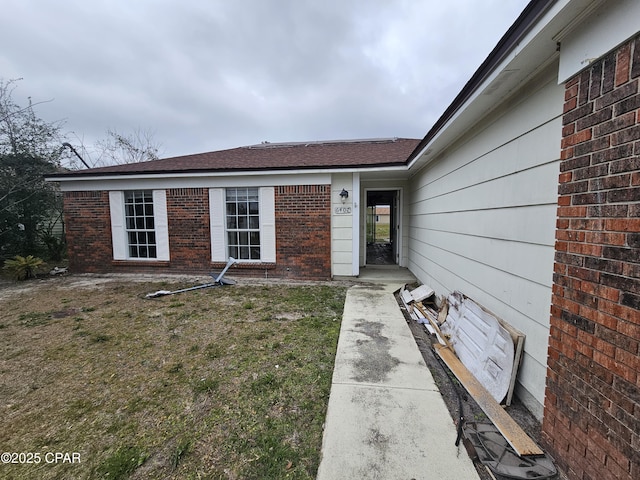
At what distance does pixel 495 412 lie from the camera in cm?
194

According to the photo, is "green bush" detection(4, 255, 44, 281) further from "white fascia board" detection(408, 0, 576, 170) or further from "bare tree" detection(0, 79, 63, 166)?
"white fascia board" detection(408, 0, 576, 170)

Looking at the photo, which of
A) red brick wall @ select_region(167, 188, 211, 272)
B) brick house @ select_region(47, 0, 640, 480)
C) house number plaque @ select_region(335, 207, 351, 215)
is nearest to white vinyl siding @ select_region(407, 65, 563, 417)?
brick house @ select_region(47, 0, 640, 480)

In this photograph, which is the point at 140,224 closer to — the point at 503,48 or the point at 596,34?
the point at 503,48

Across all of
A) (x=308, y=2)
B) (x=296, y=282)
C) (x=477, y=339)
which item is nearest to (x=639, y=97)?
(x=477, y=339)

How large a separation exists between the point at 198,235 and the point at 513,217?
21.9 ft

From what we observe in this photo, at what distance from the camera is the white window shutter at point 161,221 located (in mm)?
6750

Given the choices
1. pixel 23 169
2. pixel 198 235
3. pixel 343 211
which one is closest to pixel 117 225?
pixel 198 235

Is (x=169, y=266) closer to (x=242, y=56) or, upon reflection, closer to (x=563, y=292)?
(x=242, y=56)

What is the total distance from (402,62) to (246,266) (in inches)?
342

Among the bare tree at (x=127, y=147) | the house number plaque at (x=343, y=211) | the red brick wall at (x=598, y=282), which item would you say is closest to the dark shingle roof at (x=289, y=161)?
the house number plaque at (x=343, y=211)

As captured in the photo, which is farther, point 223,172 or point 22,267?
point 22,267

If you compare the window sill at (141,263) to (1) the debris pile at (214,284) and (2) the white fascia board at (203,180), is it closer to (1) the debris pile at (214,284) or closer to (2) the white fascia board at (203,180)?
(1) the debris pile at (214,284)

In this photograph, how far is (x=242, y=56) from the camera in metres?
8.39

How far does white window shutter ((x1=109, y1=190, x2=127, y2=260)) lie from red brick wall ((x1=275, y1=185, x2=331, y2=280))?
14.6 feet
